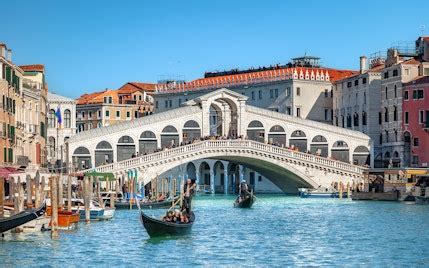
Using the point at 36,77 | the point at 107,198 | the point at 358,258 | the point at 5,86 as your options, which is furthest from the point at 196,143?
the point at 358,258

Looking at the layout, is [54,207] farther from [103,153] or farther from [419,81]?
[419,81]

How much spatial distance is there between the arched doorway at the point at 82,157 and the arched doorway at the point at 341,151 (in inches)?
458

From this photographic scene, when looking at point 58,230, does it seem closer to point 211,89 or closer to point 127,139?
point 127,139

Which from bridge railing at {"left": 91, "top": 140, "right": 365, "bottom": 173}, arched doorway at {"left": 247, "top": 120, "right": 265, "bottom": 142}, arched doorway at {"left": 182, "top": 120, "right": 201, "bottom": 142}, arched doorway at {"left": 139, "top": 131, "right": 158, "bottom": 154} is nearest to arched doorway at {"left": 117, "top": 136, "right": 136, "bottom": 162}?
arched doorway at {"left": 139, "top": 131, "right": 158, "bottom": 154}

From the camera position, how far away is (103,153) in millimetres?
56281

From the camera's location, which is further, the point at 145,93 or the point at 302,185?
the point at 145,93

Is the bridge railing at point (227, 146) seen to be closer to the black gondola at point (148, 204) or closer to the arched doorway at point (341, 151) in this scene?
the arched doorway at point (341, 151)

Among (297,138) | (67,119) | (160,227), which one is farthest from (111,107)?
(160,227)

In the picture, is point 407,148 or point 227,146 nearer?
point 227,146

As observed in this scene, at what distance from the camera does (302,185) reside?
195 feet

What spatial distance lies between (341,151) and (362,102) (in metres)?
4.86

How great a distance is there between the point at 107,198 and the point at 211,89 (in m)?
30.9

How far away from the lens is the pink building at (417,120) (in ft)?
191

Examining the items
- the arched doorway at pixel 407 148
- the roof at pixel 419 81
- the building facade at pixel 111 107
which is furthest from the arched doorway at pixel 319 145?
the building facade at pixel 111 107
